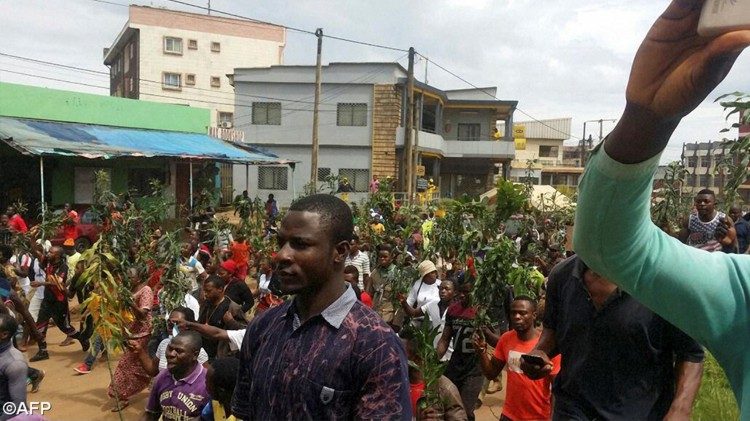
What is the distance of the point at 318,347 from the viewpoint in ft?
6.40

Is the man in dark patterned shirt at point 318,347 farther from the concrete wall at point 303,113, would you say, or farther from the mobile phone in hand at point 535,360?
the concrete wall at point 303,113

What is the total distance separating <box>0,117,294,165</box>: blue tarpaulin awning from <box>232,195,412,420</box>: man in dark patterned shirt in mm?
14121

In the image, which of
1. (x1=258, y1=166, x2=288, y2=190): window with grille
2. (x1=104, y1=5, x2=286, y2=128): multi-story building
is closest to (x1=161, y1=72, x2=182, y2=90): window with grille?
(x1=104, y1=5, x2=286, y2=128): multi-story building

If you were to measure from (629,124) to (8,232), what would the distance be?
450 inches

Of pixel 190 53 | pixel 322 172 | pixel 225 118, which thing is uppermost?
pixel 190 53

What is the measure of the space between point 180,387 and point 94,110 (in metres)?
17.8

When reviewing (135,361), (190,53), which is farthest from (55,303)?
(190,53)

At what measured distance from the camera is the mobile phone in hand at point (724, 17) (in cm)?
75

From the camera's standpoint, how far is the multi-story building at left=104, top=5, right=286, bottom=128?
36875mm

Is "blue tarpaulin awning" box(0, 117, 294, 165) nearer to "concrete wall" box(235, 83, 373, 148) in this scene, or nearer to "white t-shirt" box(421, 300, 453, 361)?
"concrete wall" box(235, 83, 373, 148)

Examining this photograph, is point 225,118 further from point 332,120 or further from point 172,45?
point 332,120

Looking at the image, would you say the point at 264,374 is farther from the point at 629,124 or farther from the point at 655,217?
the point at 655,217

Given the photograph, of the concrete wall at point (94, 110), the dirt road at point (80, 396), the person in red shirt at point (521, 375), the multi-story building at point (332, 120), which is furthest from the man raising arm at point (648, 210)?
the multi-story building at point (332, 120)

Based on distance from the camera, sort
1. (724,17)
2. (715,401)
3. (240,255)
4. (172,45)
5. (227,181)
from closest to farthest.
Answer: (724,17) < (715,401) < (240,255) < (227,181) < (172,45)
